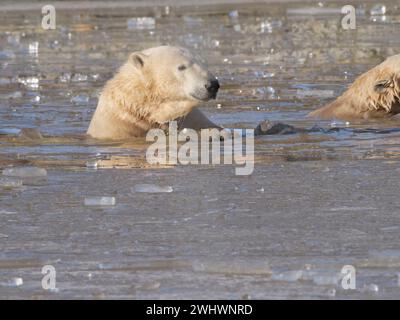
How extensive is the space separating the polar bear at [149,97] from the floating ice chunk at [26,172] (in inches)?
51.9

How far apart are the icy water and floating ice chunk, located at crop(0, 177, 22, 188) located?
0.02 metres

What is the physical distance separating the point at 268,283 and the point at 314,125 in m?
4.66

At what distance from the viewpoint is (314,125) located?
9.23 meters

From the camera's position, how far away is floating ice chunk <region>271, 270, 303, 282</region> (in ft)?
15.5

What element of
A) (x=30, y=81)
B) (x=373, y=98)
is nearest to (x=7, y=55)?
(x=30, y=81)

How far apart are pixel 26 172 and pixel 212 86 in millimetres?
1435

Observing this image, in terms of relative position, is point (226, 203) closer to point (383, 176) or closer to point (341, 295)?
point (383, 176)

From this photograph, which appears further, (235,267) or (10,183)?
(10,183)

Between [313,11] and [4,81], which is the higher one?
[313,11]

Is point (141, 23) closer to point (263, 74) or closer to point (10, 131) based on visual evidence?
point (263, 74)

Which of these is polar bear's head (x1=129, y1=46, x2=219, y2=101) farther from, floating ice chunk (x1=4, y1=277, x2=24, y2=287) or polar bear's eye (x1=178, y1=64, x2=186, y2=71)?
floating ice chunk (x1=4, y1=277, x2=24, y2=287)

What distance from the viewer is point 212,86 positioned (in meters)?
7.88

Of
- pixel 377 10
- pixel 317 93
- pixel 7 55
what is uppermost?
pixel 377 10

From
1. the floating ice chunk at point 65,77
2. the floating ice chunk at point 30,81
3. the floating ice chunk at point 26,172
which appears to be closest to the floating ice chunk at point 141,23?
the floating ice chunk at point 65,77
